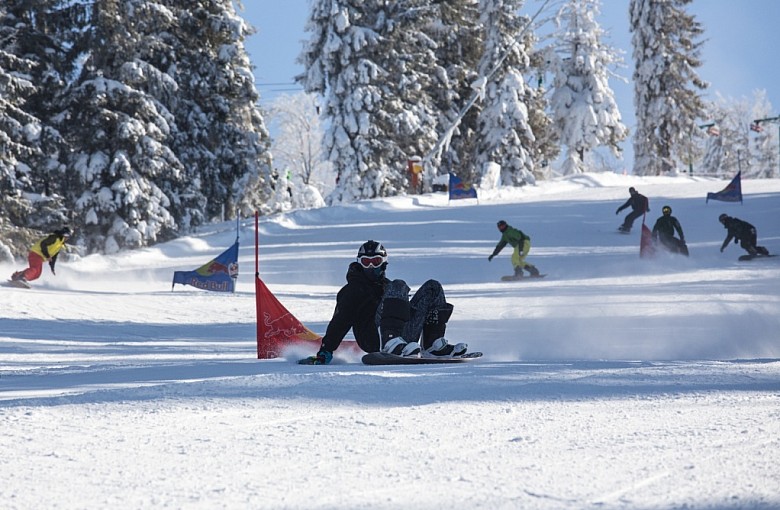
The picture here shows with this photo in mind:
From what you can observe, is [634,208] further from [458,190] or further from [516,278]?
[458,190]

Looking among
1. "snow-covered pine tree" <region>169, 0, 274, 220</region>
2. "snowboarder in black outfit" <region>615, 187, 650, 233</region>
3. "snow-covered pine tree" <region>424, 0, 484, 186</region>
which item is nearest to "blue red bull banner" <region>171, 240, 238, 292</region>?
"snowboarder in black outfit" <region>615, 187, 650, 233</region>

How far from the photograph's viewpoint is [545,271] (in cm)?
2208

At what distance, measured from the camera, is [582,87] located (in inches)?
2124

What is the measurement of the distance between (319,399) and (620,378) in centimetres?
214

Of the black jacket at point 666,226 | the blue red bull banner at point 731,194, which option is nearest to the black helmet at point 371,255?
the black jacket at point 666,226

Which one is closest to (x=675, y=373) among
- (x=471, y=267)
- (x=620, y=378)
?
(x=620, y=378)

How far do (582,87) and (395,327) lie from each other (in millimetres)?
48918

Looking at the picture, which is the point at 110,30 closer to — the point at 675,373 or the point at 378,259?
the point at 378,259

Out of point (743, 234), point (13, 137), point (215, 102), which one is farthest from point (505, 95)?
point (13, 137)

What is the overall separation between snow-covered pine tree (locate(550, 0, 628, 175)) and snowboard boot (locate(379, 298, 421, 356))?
47297mm

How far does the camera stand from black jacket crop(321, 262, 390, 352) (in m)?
7.86

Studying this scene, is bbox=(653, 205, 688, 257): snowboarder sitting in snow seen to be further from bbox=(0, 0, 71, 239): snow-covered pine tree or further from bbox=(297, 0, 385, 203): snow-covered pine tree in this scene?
bbox=(297, 0, 385, 203): snow-covered pine tree

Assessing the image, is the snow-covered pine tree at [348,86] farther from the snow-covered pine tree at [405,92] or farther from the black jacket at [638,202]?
the black jacket at [638,202]

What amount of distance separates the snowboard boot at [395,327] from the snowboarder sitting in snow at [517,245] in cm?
1304
